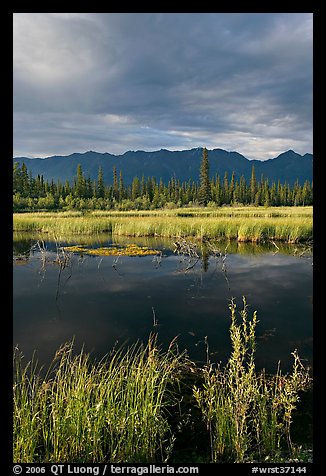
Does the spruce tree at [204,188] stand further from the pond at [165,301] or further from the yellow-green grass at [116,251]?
the pond at [165,301]

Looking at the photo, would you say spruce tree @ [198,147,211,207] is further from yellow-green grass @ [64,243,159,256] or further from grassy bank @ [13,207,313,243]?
yellow-green grass @ [64,243,159,256]

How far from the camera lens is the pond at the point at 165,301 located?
809cm

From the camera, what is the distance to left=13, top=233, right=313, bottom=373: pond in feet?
26.5

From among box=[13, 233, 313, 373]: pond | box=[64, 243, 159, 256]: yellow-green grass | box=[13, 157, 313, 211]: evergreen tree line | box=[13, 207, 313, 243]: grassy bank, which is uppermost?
box=[13, 157, 313, 211]: evergreen tree line

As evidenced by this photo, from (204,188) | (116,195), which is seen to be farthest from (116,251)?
(116,195)

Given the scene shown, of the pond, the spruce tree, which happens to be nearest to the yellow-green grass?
the pond

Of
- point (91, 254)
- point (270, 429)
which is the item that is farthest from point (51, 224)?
point (270, 429)

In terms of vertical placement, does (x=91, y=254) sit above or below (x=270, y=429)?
above

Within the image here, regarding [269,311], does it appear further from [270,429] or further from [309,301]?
[270,429]

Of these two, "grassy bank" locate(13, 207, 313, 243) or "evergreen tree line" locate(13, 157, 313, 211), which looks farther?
"evergreen tree line" locate(13, 157, 313, 211)

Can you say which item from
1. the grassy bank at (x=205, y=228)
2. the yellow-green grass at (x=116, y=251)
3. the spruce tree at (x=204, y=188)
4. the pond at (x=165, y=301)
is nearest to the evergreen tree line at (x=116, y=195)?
the spruce tree at (x=204, y=188)
